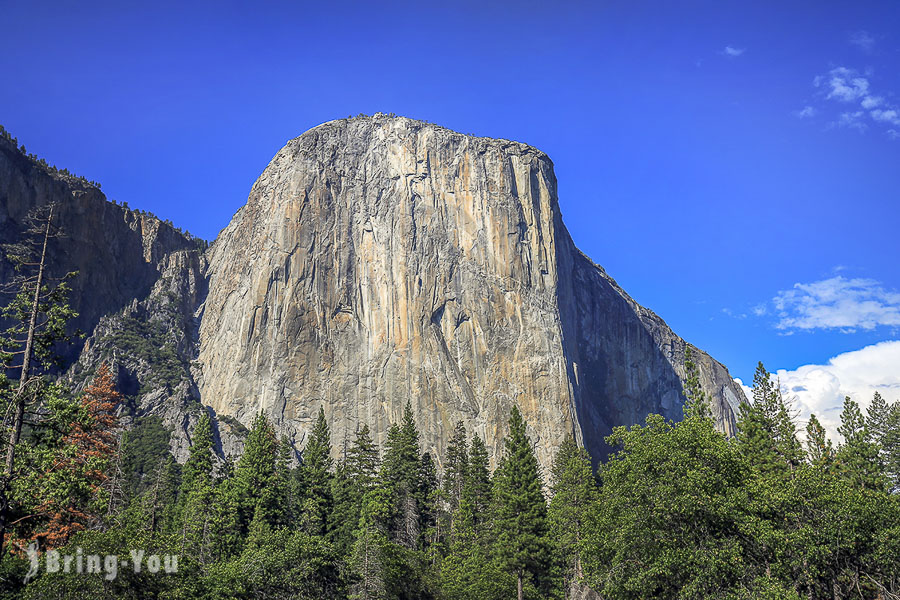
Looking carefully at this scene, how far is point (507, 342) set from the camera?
388 feet

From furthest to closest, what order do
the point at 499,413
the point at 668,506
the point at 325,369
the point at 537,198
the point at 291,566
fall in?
the point at 537,198, the point at 325,369, the point at 499,413, the point at 291,566, the point at 668,506

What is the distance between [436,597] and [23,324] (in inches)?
1194

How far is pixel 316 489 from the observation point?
51875mm

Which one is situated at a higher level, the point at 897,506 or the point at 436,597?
the point at 897,506

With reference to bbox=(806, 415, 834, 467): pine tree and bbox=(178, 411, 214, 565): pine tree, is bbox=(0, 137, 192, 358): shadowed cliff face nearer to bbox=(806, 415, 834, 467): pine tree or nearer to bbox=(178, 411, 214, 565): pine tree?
bbox=(178, 411, 214, 565): pine tree

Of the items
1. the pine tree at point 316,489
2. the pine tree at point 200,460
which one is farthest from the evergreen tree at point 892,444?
the pine tree at point 200,460

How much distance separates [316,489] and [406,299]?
72.5m

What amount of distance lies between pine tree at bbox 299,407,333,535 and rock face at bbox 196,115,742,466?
5885 cm

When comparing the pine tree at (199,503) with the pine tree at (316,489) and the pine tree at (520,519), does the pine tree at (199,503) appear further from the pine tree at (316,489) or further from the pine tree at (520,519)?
the pine tree at (520,519)

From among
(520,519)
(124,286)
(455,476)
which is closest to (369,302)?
(124,286)

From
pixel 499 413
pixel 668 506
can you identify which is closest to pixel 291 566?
pixel 668 506

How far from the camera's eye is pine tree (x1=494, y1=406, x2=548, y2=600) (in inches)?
1812

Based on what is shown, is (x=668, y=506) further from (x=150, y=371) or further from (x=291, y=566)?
(x=150, y=371)

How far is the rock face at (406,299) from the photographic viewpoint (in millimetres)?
116750
